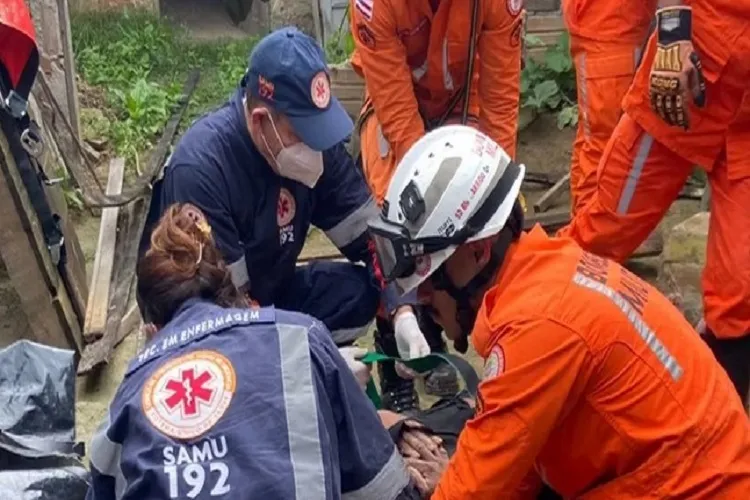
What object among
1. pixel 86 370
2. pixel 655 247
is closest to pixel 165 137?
pixel 86 370

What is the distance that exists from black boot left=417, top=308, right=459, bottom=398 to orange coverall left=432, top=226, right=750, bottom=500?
5.92 ft

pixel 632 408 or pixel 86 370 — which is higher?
pixel 632 408

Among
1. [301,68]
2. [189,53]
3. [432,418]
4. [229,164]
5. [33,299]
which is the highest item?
[301,68]

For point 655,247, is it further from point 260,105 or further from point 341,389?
point 341,389

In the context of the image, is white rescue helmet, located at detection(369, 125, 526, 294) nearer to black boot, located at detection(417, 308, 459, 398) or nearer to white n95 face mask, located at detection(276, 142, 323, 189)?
white n95 face mask, located at detection(276, 142, 323, 189)

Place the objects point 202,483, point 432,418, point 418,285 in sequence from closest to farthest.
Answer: point 202,483 < point 418,285 < point 432,418

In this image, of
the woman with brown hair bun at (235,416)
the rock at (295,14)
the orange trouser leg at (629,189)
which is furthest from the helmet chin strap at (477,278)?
the rock at (295,14)

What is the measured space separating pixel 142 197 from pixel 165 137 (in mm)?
1156

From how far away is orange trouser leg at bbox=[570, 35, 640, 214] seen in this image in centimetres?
443

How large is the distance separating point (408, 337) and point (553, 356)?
147cm

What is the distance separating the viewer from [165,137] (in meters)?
7.74

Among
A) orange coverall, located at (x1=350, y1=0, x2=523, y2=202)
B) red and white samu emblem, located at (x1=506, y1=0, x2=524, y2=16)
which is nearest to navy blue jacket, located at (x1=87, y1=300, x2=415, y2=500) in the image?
orange coverall, located at (x1=350, y1=0, x2=523, y2=202)

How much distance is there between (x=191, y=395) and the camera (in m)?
2.24

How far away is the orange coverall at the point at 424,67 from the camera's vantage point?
4273mm
